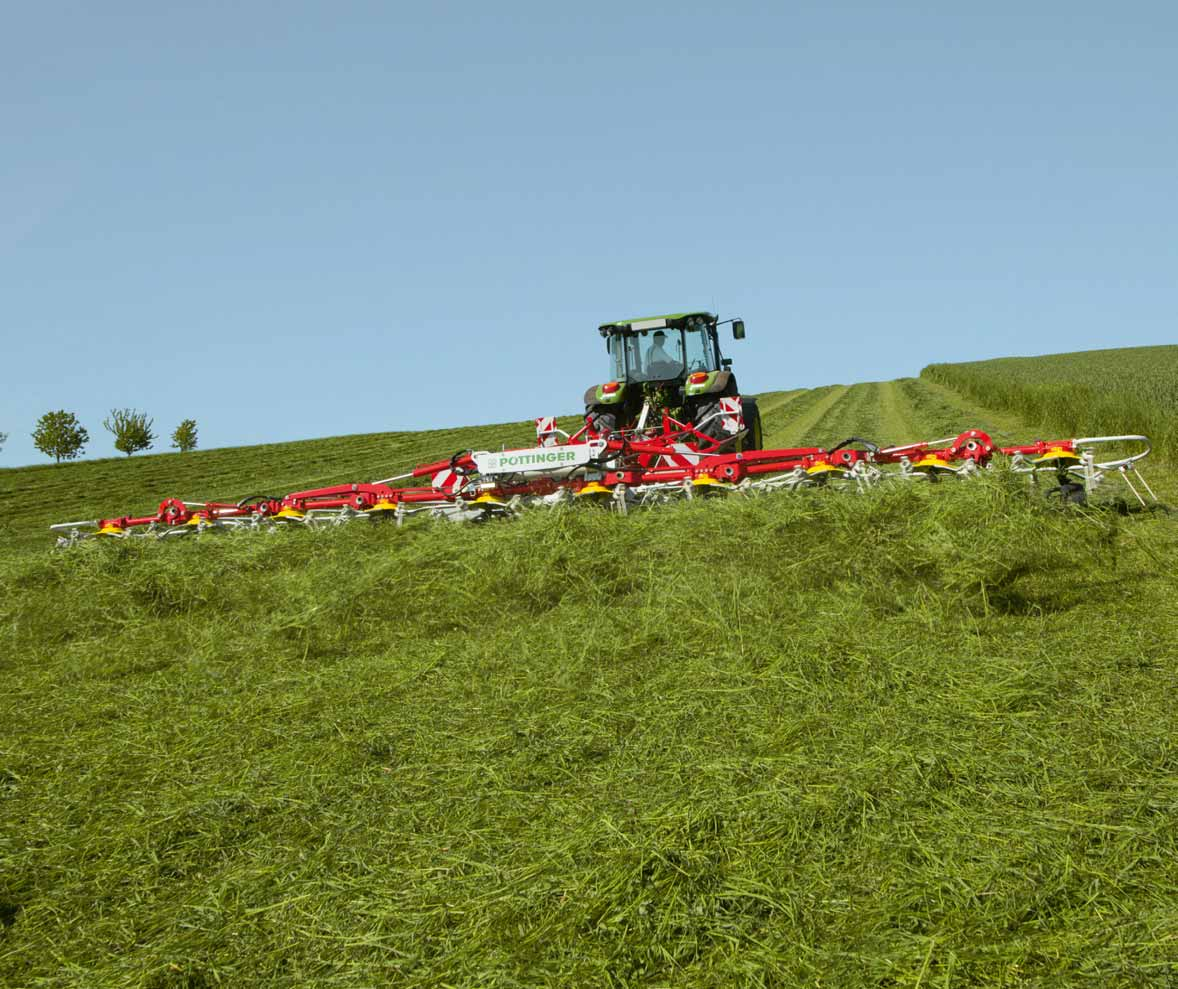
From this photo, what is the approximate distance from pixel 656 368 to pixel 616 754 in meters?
7.71

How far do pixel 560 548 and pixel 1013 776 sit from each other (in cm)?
324

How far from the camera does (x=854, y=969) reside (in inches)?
86.3

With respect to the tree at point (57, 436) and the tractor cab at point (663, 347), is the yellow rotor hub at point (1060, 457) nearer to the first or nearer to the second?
the tractor cab at point (663, 347)

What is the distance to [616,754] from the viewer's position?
11.2ft

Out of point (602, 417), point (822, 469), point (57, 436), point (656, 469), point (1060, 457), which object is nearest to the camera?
point (1060, 457)

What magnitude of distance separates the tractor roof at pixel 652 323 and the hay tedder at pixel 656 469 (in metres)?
0.02

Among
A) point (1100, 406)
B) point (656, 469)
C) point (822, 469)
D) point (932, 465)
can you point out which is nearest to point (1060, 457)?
point (932, 465)

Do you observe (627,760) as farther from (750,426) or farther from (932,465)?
(750,426)

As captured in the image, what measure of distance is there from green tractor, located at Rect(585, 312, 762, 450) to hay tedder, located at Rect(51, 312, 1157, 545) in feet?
0.09

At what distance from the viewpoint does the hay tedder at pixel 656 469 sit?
22.8 ft

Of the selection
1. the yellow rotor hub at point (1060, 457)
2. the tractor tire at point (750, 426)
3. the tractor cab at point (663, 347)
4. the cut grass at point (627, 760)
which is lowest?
the cut grass at point (627, 760)

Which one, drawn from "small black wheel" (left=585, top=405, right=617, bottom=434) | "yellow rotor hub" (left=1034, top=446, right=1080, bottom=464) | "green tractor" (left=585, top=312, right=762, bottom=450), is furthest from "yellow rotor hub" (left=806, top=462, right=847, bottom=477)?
"small black wheel" (left=585, top=405, right=617, bottom=434)

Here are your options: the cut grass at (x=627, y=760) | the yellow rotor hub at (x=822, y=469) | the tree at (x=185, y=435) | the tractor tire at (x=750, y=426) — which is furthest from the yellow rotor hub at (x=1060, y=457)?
the tree at (x=185, y=435)

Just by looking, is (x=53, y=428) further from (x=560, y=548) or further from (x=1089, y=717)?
(x=1089, y=717)
